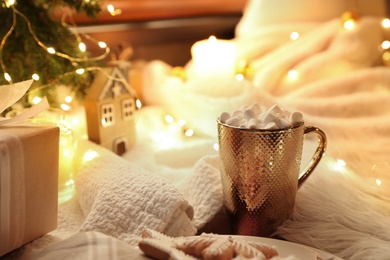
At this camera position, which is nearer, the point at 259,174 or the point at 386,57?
the point at 259,174

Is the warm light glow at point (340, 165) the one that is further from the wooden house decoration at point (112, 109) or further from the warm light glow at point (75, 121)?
the warm light glow at point (75, 121)

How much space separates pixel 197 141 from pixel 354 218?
40cm

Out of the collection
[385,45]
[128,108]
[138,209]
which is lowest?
[138,209]

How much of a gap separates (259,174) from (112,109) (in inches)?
15.7

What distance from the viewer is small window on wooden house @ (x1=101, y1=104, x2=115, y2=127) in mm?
838

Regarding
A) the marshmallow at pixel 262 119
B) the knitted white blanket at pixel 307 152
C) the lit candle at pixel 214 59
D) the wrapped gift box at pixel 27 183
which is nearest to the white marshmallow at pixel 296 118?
the marshmallow at pixel 262 119

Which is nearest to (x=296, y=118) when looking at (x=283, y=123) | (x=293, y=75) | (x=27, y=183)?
(x=283, y=123)

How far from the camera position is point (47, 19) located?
2.89ft

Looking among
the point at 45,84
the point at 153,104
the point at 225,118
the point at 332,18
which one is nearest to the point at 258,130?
the point at 225,118

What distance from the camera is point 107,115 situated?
33.4 inches

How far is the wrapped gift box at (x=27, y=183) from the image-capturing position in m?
0.50

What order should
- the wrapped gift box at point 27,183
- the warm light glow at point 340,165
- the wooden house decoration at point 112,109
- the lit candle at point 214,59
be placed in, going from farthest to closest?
the lit candle at point 214,59, the wooden house decoration at point 112,109, the warm light glow at point 340,165, the wrapped gift box at point 27,183

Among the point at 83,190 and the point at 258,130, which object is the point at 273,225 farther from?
the point at 83,190

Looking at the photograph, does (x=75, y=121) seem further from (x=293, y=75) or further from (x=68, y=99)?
(x=293, y=75)
